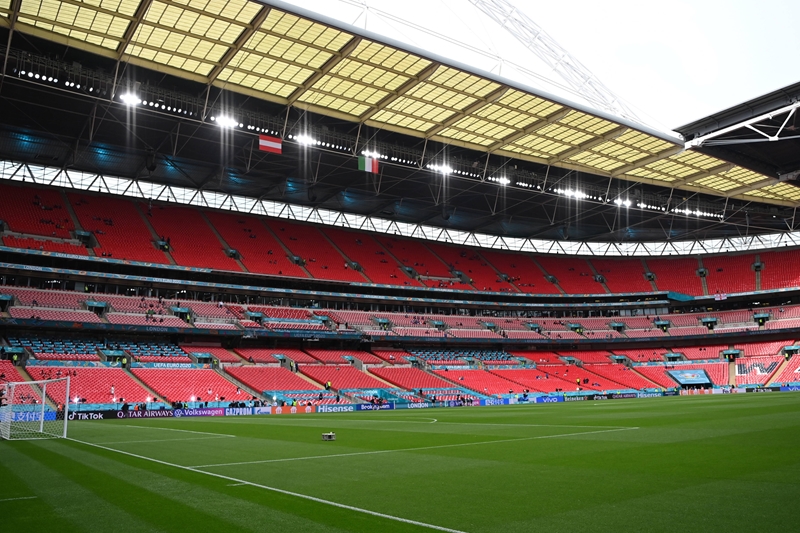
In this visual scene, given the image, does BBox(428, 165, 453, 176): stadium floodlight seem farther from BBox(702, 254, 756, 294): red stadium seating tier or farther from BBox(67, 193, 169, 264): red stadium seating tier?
BBox(702, 254, 756, 294): red stadium seating tier

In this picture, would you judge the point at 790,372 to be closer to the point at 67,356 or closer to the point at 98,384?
the point at 98,384

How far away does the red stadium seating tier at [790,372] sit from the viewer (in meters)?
59.0

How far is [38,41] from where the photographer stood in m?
33.8

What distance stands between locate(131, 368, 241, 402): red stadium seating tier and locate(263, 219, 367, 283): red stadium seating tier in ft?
63.3

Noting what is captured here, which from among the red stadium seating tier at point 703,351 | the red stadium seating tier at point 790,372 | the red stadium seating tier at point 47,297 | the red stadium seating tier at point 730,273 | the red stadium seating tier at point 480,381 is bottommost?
the red stadium seating tier at point 480,381

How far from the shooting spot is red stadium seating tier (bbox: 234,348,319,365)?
5469 cm

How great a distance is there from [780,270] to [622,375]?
25.6 m

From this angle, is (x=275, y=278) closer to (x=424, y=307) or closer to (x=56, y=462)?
(x=424, y=307)

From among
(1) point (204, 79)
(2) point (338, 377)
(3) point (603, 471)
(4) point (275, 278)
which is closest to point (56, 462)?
(3) point (603, 471)

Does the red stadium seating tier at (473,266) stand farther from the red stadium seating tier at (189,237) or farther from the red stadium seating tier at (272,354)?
the red stadium seating tier at (189,237)

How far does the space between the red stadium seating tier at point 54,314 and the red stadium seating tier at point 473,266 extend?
42624mm

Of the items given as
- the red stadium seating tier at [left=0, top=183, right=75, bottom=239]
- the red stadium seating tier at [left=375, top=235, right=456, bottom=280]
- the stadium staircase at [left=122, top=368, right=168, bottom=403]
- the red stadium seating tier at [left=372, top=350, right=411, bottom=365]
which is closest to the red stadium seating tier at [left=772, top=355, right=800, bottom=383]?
the red stadium seating tier at [left=375, top=235, right=456, bottom=280]

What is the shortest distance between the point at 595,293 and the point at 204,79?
196 ft

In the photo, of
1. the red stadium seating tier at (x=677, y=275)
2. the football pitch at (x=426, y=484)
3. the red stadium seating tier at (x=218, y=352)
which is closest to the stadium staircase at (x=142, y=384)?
the red stadium seating tier at (x=218, y=352)
